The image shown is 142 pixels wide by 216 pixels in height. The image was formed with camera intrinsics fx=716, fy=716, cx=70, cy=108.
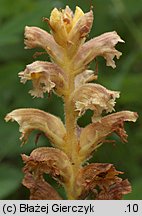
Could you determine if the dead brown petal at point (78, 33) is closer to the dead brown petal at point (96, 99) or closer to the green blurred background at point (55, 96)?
the dead brown petal at point (96, 99)

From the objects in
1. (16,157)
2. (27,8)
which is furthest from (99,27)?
(16,157)

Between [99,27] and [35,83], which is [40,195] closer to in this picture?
[35,83]

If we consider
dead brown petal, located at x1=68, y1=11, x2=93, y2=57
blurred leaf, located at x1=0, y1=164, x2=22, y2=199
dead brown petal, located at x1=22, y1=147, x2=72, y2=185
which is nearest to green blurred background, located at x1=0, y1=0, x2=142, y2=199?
blurred leaf, located at x1=0, y1=164, x2=22, y2=199

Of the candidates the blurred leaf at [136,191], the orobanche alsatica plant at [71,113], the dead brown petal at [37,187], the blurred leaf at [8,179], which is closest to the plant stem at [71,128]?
the orobanche alsatica plant at [71,113]

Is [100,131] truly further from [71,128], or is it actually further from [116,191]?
[116,191]

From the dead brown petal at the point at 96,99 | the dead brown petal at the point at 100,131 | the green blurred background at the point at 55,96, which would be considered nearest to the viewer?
the dead brown petal at the point at 96,99

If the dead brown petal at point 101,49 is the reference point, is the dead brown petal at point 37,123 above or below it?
below
